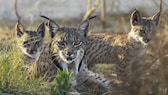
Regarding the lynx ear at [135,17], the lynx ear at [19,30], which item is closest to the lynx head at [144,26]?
the lynx ear at [135,17]

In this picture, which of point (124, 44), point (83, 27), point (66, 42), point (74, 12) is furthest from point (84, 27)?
point (74, 12)

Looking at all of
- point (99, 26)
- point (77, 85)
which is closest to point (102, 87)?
point (77, 85)

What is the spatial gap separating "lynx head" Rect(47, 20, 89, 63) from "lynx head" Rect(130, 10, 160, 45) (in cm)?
208

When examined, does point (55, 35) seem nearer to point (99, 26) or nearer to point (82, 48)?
point (82, 48)

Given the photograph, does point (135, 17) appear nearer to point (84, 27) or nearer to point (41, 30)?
point (41, 30)

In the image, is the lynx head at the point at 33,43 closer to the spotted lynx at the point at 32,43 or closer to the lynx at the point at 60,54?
the spotted lynx at the point at 32,43

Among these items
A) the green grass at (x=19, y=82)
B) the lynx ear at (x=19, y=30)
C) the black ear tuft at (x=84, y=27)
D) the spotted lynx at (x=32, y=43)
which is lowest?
the green grass at (x=19, y=82)

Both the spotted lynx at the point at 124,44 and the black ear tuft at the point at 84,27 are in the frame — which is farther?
the spotted lynx at the point at 124,44

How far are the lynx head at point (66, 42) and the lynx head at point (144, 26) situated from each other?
208 centimetres

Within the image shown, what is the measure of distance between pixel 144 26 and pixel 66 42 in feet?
8.03

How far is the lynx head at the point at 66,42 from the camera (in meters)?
9.83

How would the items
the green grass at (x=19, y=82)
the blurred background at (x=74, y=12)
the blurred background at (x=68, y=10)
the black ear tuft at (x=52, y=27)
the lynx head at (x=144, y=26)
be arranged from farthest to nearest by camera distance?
the blurred background at (x=68, y=10)
the blurred background at (x=74, y=12)
the lynx head at (x=144, y=26)
the black ear tuft at (x=52, y=27)
the green grass at (x=19, y=82)

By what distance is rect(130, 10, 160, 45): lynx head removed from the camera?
474 inches

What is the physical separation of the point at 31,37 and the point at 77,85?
199cm
